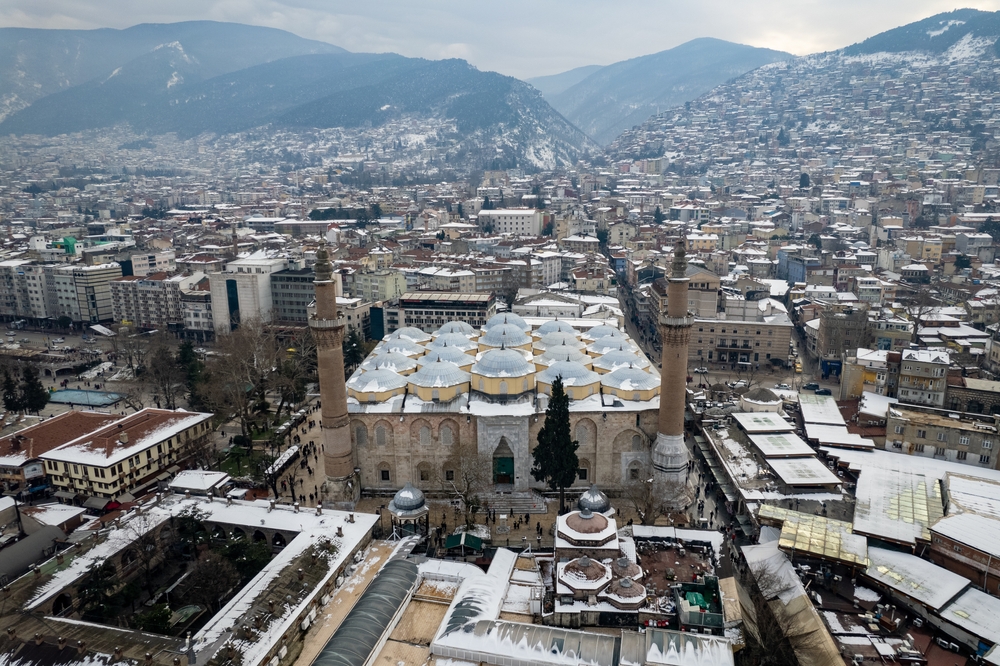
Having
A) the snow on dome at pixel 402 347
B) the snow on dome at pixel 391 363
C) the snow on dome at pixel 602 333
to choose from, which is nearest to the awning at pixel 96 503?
the snow on dome at pixel 391 363

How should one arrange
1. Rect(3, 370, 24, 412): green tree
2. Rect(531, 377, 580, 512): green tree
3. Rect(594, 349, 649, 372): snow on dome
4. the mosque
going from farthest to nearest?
Rect(3, 370, 24, 412): green tree
Rect(594, 349, 649, 372): snow on dome
the mosque
Rect(531, 377, 580, 512): green tree

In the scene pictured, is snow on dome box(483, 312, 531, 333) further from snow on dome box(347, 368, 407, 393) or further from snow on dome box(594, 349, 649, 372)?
snow on dome box(347, 368, 407, 393)

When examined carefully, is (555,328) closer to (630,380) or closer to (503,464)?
(630,380)

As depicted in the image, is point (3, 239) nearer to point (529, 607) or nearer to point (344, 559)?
point (344, 559)

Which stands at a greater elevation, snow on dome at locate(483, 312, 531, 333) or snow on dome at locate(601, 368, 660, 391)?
snow on dome at locate(483, 312, 531, 333)

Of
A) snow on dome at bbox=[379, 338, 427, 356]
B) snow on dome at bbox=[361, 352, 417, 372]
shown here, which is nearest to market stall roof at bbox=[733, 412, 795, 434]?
snow on dome at bbox=[361, 352, 417, 372]
